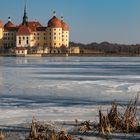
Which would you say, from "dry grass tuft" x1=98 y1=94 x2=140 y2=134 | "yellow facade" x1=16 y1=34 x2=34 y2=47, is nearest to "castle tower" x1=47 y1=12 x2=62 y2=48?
"yellow facade" x1=16 y1=34 x2=34 y2=47

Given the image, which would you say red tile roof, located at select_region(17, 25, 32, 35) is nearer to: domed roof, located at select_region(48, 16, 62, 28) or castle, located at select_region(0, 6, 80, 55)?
castle, located at select_region(0, 6, 80, 55)

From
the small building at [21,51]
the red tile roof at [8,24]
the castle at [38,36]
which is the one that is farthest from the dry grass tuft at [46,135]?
the red tile roof at [8,24]

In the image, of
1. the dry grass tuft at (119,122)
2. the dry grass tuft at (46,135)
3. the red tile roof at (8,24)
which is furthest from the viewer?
the red tile roof at (8,24)

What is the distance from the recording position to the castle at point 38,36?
7506 centimetres

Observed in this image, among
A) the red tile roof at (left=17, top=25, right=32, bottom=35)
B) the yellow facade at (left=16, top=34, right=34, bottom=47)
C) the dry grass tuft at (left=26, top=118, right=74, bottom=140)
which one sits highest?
the red tile roof at (left=17, top=25, right=32, bottom=35)

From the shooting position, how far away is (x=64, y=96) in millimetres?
9125

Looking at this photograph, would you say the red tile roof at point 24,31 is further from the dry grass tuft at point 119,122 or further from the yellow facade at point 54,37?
the dry grass tuft at point 119,122

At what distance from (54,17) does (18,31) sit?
782 centimetres

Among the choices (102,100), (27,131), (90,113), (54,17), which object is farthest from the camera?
(54,17)

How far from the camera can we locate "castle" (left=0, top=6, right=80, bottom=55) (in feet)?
246

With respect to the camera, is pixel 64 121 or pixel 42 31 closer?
pixel 64 121

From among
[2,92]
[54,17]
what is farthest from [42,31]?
[2,92]

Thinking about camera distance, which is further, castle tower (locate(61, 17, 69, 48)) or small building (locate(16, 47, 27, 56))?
castle tower (locate(61, 17, 69, 48))

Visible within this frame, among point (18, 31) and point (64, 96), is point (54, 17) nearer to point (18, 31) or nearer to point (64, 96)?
point (18, 31)
